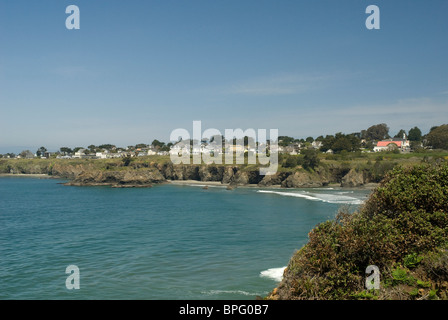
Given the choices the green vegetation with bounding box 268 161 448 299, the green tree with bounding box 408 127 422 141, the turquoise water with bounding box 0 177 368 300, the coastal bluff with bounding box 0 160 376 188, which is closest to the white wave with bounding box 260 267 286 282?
the turquoise water with bounding box 0 177 368 300

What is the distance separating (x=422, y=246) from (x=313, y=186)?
90.7m

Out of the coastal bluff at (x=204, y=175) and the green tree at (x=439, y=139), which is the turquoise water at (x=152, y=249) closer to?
the coastal bluff at (x=204, y=175)

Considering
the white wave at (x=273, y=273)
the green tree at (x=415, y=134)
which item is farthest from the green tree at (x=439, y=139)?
the white wave at (x=273, y=273)

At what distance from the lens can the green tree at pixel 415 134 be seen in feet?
589

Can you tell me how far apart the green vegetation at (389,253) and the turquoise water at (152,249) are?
7964 mm

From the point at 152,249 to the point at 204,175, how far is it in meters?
95.9

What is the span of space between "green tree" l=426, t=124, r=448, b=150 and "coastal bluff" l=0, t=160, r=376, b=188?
3842 centimetres

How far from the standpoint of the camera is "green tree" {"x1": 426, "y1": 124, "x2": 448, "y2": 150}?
119 metres

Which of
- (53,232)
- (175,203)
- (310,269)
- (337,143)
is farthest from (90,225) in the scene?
(337,143)

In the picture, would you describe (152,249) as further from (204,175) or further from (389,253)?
(204,175)

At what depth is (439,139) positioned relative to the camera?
121m

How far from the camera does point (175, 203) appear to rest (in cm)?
7194

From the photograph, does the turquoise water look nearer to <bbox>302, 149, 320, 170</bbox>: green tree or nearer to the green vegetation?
the green vegetation

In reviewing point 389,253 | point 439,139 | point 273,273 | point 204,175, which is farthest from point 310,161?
point 389,253
